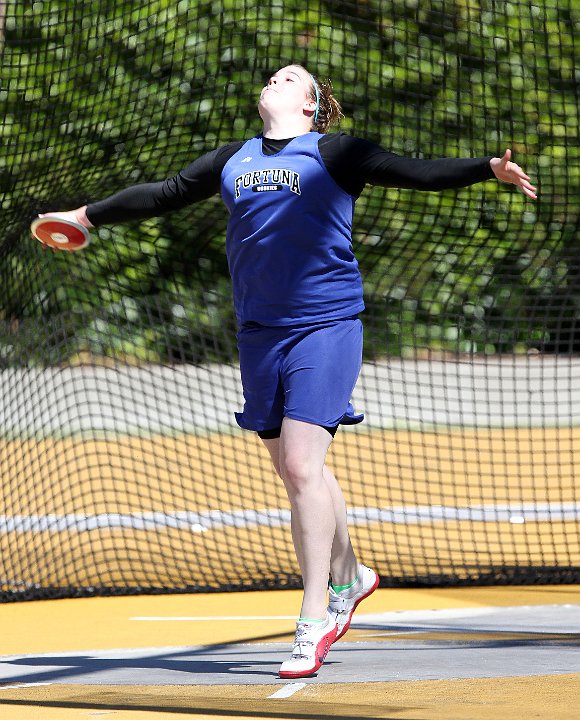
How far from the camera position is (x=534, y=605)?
17.7ft

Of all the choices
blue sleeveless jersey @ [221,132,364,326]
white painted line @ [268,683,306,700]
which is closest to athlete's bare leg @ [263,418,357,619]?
white painted line @ [268,683,306,700]

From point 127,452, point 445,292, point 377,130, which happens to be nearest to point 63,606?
point 377,130

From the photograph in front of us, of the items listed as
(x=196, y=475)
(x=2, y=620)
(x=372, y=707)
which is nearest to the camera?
(x=372, y=707)

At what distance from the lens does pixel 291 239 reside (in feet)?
12.1

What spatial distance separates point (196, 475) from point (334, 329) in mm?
5985

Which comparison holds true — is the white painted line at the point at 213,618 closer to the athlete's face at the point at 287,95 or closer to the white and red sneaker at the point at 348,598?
the white and red sneaker at the point at 348,598

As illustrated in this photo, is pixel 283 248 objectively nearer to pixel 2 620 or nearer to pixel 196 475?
pixel 2 620

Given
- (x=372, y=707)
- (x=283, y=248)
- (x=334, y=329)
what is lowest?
(x=372, y=707)

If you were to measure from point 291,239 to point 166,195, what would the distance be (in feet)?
1.91

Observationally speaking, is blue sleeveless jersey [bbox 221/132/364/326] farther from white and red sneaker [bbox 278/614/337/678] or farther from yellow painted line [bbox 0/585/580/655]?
yellow painted line [bbox 0/585/580/655]

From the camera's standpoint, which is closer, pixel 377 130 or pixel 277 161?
pixel 277 161

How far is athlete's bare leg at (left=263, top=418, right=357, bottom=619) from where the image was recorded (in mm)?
3682

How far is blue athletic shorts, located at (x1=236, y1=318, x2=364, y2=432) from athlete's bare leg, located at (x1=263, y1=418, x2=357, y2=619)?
53 mm

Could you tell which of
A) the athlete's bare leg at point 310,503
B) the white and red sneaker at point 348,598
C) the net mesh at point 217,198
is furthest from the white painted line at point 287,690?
the net mesh at point 217,198
